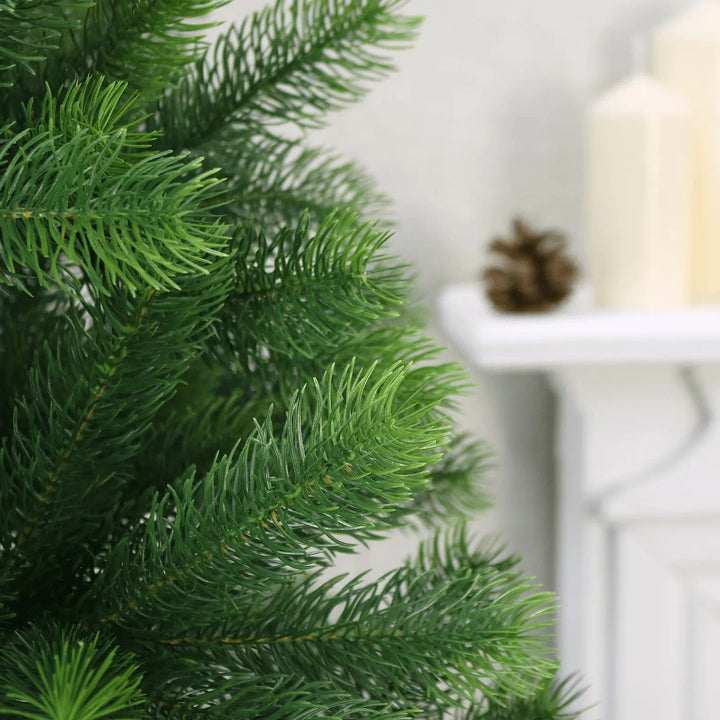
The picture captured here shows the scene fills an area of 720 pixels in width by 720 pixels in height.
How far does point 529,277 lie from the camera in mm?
718

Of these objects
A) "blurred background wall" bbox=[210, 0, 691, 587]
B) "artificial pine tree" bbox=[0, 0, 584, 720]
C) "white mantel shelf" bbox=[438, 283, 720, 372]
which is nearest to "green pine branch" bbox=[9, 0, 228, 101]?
"artificial pine tree" bbox=[0, 0, 584, 720]

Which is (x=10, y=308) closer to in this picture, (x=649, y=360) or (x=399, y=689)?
(x=399, y=689)

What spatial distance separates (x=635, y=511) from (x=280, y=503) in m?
0.61

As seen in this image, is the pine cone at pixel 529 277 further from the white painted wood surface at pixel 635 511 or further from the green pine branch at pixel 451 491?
the green pine branch at pixel 451 491

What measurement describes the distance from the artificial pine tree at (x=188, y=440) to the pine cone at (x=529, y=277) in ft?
1.44

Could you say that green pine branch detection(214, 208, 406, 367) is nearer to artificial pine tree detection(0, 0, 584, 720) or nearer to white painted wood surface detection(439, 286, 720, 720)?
artificial pine tree detection(0, 0, 584, 720)

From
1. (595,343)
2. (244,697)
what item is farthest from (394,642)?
(595,343)

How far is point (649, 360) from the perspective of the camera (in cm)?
66

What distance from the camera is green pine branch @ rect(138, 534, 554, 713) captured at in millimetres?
228

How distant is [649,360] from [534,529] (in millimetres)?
273

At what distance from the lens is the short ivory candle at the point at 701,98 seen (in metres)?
0.72

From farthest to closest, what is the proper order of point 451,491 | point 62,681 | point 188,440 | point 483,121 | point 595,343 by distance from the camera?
point 483,121 < point 595,343 < point 451,491 < point 188,440 < point 62,681

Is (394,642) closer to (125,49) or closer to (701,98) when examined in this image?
(125,49)

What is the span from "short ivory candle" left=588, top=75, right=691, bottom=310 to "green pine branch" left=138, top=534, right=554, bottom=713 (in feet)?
1.68
